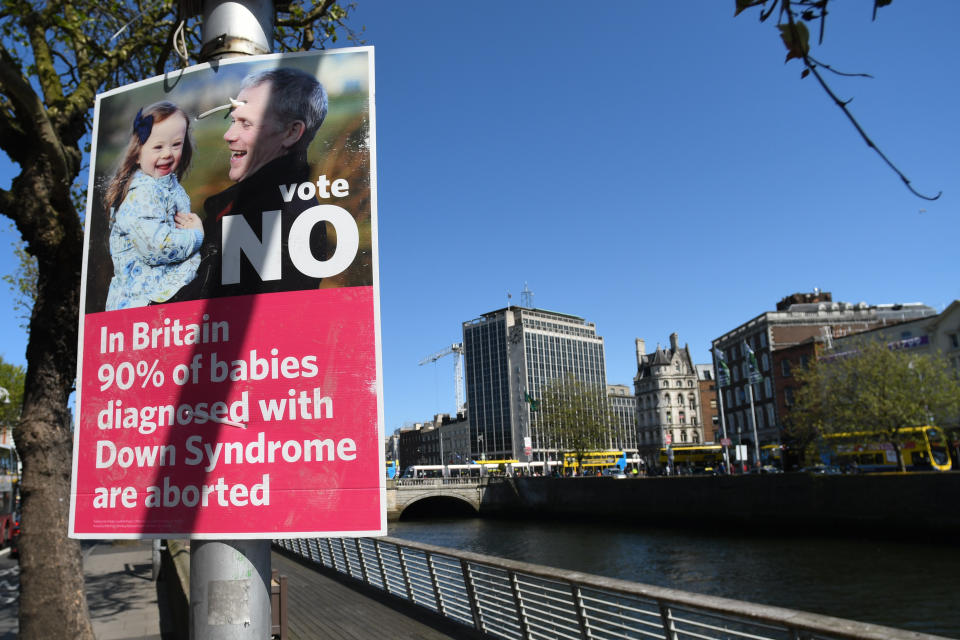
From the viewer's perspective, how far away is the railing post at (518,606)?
788cm

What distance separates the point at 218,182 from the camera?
2.66 metres

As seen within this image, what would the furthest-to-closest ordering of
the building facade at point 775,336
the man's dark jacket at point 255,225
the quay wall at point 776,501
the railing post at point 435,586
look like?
the building facade at point 775,336 < the quay wall at point 776,501 < the railing post at point 435,586 < the man's dark jacket at point 255,225

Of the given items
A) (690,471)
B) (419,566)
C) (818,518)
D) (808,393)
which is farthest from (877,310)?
(419,566)

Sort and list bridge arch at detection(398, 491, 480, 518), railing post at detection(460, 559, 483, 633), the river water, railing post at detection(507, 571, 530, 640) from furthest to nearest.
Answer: bridge arch at detection(398, 491, 480, 518) < the river water < railing post at detection(460, 559, 483, 633) < railing post at detection(507, 571, 530, 640)

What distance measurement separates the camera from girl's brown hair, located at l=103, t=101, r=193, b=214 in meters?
2.81

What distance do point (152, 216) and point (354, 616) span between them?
30.5 feet

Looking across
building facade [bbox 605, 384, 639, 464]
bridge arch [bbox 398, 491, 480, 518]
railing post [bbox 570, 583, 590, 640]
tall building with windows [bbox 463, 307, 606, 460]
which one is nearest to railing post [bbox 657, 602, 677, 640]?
railing post [bbox 570, 583, 590, 640]

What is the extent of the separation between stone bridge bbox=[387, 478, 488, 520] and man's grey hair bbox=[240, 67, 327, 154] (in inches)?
2498

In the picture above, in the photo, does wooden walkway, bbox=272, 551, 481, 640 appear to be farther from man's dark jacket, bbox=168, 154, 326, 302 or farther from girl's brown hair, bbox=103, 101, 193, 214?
girl's brown hair, bbox=103, 101, 193, 214

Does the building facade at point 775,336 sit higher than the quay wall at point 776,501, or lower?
higher

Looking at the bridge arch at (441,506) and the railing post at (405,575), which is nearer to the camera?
the railing post at (405,575)

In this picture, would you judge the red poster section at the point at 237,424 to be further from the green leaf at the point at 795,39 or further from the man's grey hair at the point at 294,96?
the green leaf at the point at 795,39

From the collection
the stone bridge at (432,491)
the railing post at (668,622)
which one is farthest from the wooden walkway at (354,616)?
the stone bridge at (432,491)

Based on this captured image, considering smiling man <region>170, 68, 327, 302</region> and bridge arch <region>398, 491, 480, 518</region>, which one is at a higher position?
smiling man <region>170, 68, 327, 302</region>
